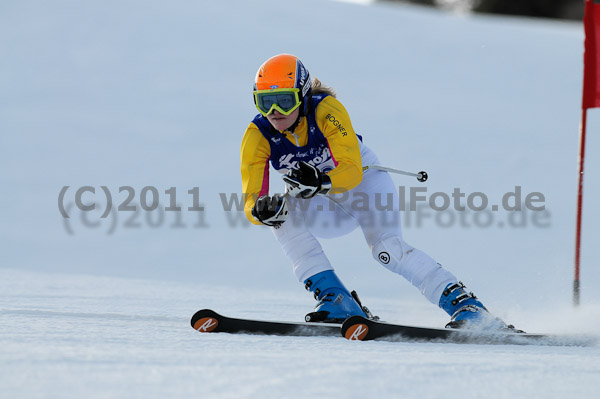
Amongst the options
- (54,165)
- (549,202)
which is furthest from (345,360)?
(54,165)

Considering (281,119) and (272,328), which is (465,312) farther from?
(281,119)

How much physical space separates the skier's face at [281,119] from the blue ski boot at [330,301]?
0.82 metres

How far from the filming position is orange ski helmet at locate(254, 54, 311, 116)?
3.87m

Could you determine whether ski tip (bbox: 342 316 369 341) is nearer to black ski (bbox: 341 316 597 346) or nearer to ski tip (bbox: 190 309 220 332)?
black ski (bbox: 341 316 597 346)

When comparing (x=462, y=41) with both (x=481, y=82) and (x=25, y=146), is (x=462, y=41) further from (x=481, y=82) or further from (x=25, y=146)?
(x=25, y=146)

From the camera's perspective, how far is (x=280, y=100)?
3.87m

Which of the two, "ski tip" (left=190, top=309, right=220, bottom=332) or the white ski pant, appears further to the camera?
the white ski pant

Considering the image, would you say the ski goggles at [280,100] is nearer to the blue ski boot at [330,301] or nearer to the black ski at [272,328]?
the blue ski boot at [330,301]

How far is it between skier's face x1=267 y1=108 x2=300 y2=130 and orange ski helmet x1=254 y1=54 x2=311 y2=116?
0.25 ft

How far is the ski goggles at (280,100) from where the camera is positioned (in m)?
3.86

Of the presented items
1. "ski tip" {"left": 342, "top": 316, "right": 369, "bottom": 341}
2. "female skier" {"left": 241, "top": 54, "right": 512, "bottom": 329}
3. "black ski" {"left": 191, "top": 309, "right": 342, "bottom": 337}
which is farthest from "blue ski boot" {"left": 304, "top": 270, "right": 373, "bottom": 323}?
"ski tip" {"left": 342, "top": 316, "right": 369, "bottom": 341}

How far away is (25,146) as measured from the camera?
11156 millimetres

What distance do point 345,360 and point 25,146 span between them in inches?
373

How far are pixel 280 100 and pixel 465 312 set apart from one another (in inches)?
56.3
